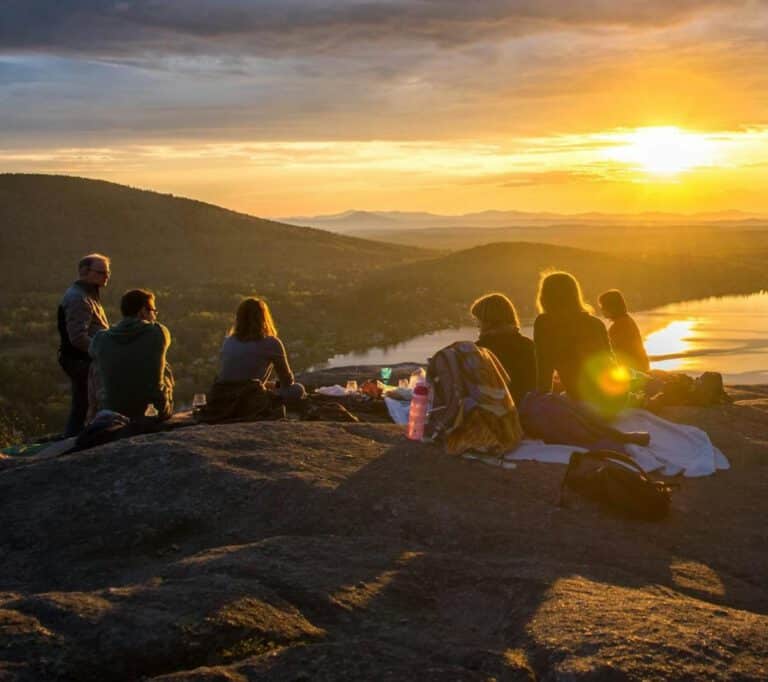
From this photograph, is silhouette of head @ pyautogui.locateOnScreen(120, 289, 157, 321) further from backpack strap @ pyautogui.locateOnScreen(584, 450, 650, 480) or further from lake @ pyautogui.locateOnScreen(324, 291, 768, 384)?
lake @ pyautogui.locateOnScreen(324, 291, 768, 384)

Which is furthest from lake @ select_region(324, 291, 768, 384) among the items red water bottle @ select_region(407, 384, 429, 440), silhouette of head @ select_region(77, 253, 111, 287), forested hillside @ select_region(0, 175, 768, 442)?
red water bottle @ select_region(407, 384, 429, 440)

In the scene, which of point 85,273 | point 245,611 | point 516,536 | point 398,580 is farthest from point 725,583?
point 85,273

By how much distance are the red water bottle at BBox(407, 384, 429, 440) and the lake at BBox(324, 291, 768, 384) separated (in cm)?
1978

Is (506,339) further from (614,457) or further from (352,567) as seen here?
(352,567)

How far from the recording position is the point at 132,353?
985 centimetres

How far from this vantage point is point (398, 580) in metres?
5.81

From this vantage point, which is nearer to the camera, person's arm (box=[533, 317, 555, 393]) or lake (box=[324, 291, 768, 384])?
person's arm (box=[533, 317, 555, 393])

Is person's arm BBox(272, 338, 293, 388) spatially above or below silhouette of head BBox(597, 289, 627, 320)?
below

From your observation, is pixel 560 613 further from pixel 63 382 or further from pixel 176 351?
pixel 176 351

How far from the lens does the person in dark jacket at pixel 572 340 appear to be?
9.89 metres

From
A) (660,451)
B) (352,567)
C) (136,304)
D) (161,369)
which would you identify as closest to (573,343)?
(660,451)

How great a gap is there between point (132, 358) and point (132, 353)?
0.05 meters

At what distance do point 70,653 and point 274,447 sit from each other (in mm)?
4304

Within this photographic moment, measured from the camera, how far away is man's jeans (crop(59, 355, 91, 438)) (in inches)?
435
